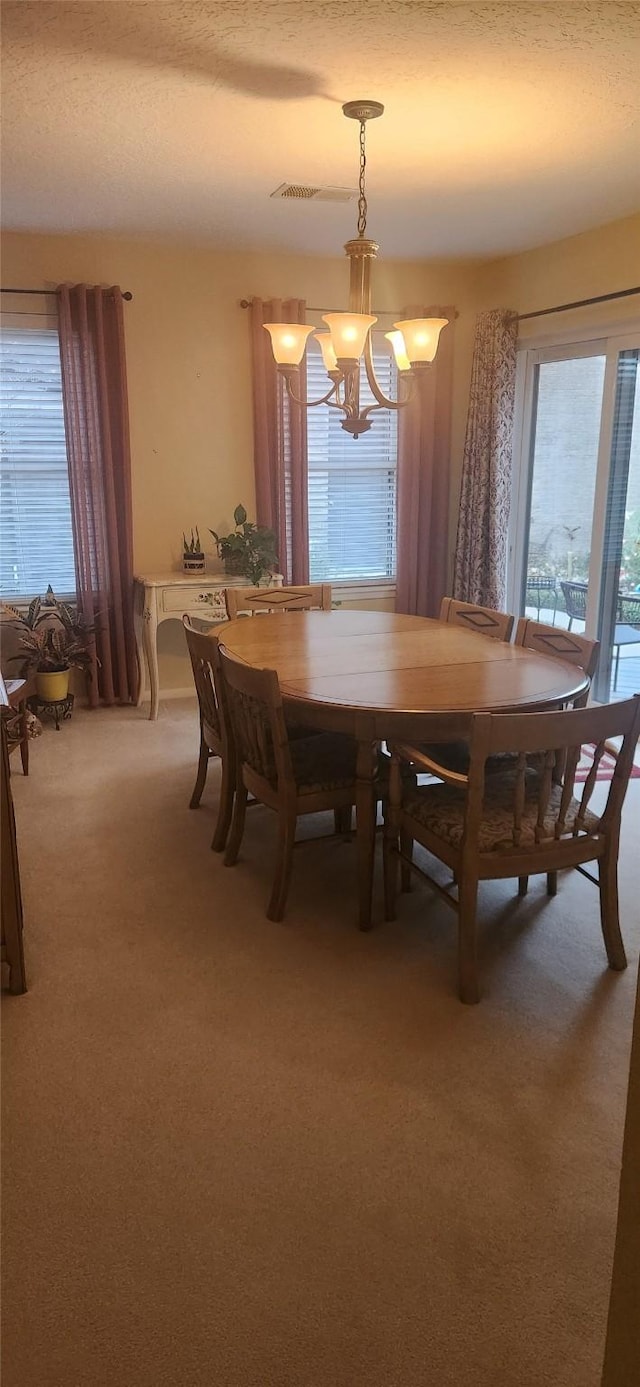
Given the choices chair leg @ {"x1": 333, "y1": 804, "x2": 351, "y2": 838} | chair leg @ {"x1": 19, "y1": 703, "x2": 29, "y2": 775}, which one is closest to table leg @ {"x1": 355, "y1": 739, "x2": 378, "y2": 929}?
chair leg @ {"x1": 333, "y1": 804, "x2": 351, "y2": 838}

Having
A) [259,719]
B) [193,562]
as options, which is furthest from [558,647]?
[193,562]

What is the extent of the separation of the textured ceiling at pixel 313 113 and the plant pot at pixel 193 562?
1.66 m

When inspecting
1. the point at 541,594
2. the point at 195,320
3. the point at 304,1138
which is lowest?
the point at 304,1138

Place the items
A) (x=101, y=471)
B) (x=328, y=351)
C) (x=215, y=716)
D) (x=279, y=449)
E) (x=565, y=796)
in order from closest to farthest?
(x=565, y=796) → (x=215, y=716) → (x=328, y=351) → (x=101, y=471) → (x=279, y=449)

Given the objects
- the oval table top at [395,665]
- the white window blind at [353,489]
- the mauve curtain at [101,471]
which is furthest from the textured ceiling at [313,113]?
the oval table top at [395,665]

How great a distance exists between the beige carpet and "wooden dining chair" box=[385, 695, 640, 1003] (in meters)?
0.25

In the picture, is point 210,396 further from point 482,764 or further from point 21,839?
point 482,764

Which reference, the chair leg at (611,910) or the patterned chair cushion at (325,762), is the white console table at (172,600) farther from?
the chair leg at (611,910)

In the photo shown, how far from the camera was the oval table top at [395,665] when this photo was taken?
8.43 feet

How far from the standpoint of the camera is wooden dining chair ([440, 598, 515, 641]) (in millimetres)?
3588

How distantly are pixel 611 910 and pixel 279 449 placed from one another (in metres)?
3.58

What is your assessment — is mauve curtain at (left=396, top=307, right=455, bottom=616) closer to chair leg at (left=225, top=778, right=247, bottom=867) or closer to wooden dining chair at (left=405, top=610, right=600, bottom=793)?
wooden dining chair at (left=405, top=610, right=600, bottom=793)

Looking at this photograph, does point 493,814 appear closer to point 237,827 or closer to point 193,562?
point 237,827

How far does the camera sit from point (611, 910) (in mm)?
2527
